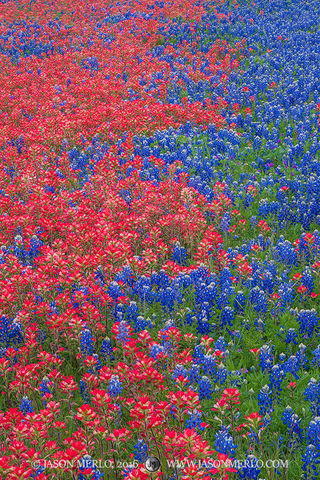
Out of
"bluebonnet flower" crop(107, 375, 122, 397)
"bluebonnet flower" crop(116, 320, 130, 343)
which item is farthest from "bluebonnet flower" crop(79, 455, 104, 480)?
"bluebonnet flower" crop(116, 320, 130, 343)

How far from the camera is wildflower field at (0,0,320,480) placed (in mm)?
4441

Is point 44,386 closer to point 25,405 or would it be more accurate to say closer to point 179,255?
point 25,405

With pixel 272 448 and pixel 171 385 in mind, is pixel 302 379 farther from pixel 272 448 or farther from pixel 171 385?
pixel 171 385

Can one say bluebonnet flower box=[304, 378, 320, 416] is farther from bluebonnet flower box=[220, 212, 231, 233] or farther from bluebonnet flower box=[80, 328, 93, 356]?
bluebonnet flower box=[220, 212, 231, 233]

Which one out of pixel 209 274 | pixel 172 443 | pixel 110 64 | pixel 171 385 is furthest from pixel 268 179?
pixel 110 64

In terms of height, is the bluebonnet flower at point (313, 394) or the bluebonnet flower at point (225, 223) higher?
the bluebonnet flower at point (225, 223)

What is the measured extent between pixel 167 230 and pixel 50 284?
2.37m

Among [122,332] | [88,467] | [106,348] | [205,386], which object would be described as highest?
[106,348]

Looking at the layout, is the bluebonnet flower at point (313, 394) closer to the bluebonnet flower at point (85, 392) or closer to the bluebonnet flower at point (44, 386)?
the bluebonnet flower at point (85, 392)

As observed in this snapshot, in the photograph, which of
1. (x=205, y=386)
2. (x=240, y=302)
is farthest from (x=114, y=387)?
(x=240, y=302)

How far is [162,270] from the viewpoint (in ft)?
22.3

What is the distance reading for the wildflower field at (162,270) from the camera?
4.44m

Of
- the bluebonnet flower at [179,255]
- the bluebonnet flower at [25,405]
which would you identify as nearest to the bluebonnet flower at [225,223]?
the bluebonnet flower at [179,255]

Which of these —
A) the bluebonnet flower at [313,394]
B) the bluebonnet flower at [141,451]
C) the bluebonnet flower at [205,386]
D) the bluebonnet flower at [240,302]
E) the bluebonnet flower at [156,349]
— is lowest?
the bluebonnet flower at [141,451]
